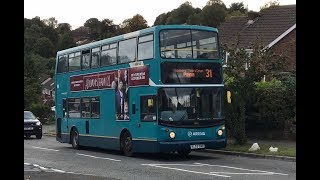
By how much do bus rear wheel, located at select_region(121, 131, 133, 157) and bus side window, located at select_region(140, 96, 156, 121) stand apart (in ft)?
4.29

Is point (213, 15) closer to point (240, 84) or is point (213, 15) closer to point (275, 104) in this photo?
point (275, 104)

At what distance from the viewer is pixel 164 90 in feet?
53.7

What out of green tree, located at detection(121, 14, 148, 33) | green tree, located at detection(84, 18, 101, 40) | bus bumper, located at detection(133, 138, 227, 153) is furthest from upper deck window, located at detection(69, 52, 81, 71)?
green tree, located at detection(84, 18, 101, 40)

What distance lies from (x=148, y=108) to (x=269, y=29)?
30113mm

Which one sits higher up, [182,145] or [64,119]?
[64,119]

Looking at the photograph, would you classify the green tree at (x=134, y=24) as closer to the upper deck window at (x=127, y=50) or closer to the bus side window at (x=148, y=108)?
the upper deck window at (x=127, y=50)

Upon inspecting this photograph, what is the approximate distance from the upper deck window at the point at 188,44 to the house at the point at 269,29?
2208 cm

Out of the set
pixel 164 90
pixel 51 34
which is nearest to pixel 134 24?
pixel 51 34

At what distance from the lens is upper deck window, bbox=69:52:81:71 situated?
22.2 meters

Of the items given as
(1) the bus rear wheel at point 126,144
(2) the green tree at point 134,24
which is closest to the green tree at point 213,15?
(2) the green tree at point 134,24

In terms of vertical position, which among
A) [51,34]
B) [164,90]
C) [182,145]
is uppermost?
[51,34]

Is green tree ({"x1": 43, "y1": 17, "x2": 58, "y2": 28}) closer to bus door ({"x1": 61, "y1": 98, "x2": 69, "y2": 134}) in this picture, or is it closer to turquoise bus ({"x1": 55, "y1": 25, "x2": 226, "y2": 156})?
bus door ({"x1": 61, "y1": 98, "x2": 69, "y2": 134})
